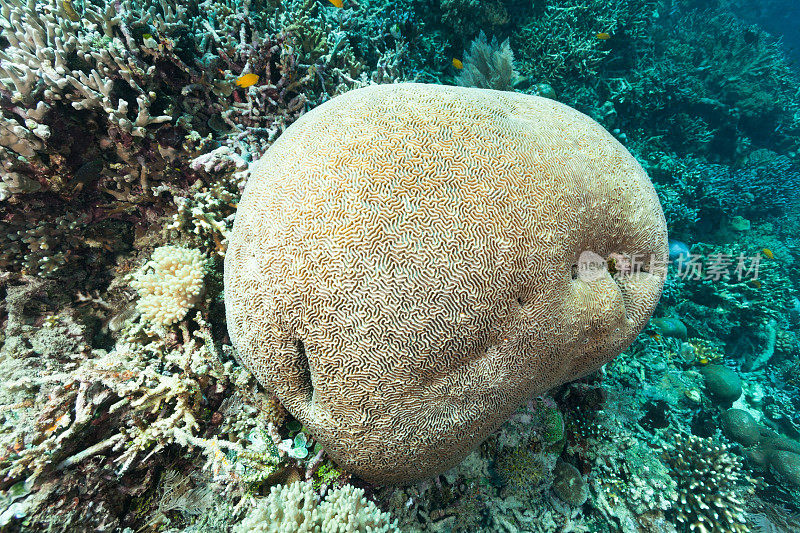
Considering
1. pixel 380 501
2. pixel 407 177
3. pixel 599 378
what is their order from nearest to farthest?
pixel 407 177, pixel 380 501, pixel 599 378

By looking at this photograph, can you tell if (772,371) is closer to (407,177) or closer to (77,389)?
(407,177)

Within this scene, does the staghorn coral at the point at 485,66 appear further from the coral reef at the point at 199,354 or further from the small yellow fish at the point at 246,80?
the small yellow fish at the point at 246,80

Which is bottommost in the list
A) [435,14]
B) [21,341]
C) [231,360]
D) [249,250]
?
[21,341]

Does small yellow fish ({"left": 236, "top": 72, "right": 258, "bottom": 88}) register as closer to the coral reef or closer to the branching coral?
the coral reef

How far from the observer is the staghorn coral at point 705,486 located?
3996 mm

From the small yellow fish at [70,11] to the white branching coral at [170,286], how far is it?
2.61m

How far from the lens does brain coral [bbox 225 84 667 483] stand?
216cm

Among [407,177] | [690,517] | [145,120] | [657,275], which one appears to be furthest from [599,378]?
[145,120]

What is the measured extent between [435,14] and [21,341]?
26.6 ft

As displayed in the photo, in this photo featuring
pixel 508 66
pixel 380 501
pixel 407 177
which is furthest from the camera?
pixel 508 66

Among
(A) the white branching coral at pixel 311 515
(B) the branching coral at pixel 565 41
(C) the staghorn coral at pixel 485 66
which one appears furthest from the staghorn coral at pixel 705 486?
(B) the branching coral at pixel 565 41

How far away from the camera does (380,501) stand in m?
2.78

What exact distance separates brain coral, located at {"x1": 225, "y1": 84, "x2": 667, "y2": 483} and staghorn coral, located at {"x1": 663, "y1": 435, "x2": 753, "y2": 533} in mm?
3230

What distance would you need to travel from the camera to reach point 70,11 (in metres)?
3.35
